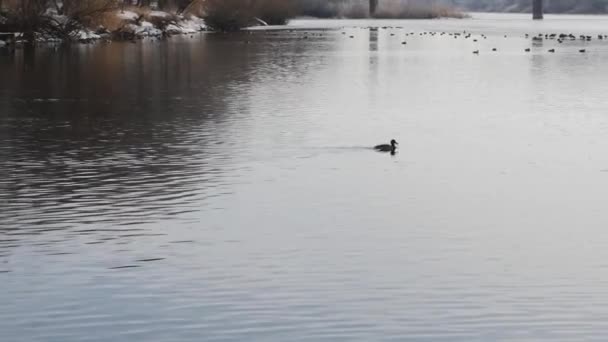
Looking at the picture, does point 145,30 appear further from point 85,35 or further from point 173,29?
point 85,35

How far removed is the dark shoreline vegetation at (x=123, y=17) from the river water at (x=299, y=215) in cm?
2394

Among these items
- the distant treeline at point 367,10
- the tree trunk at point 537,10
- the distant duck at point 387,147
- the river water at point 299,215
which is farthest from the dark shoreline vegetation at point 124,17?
the tree trunk at point 537,10

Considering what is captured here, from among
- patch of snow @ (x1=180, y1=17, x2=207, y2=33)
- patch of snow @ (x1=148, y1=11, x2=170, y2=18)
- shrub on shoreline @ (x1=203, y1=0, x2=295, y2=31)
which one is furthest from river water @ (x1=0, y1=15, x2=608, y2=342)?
shrub on shoreline @ (x1=203, y1=0, x2=295, y2=31)

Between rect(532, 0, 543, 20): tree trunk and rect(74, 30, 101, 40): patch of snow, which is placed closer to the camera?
rect(74, 30, 101, 40): patch of snow

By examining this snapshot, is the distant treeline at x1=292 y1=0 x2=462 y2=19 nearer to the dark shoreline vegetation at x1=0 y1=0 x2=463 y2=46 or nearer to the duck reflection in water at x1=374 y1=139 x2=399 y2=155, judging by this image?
the dark shoreline vegetation at x1=0 y1=0 x2=463 y2=46

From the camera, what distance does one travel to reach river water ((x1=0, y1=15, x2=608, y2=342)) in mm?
13078

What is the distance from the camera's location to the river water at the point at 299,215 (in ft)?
42.9

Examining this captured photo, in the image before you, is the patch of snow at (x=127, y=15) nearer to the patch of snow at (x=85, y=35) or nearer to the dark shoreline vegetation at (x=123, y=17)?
the dark shoreline vegetation at (x=123, y=17)

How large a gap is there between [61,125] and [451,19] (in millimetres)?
131025

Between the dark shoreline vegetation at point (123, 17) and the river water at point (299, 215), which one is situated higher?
the dark shoreline vegetation at point (123, 17)

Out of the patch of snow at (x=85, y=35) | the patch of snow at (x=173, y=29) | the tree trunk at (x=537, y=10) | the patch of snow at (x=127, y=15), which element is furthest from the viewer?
the tree trunk at (x=537, y=10)

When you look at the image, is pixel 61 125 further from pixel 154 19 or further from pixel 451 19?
pixel 451 19

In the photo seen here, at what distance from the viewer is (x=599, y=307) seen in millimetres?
13469

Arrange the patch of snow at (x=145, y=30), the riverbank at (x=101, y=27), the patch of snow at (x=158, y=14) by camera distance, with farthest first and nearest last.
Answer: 1. the patch of snow at (x=158, y=14)
2. the patch of snow at (x=145, y=30)
3. the riverbank at (x=101, y=27)
